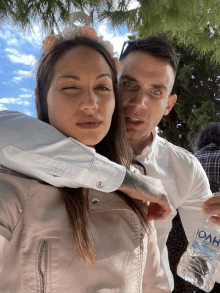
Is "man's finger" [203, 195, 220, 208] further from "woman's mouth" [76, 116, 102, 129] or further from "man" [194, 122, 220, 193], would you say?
"man" [194, 122, 220, 193]

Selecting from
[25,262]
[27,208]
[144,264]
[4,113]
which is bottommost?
[144,264]

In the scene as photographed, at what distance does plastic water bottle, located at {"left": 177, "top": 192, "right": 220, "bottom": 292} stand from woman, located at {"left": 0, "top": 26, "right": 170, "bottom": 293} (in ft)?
1.09

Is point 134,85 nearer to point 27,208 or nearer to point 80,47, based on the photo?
point 80,47

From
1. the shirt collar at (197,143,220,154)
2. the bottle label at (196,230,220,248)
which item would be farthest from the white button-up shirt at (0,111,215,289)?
the shirt collar at (197,143,220,154)

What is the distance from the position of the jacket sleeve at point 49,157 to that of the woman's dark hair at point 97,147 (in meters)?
0.08

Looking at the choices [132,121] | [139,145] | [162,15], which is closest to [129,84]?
[132,121]

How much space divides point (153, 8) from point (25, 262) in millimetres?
2188

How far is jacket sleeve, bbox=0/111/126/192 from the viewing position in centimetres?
73

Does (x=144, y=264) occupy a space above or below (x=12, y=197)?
below

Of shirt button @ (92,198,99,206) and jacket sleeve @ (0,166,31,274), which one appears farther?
shirt button @ (92,198,99,206)

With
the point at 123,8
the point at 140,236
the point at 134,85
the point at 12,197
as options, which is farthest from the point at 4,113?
the point at 123,8

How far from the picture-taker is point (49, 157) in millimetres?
736

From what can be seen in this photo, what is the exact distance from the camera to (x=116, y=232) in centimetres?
87

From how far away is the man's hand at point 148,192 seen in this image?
870 millimetres
